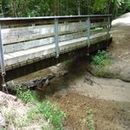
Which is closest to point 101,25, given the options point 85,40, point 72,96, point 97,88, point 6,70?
point 85,40

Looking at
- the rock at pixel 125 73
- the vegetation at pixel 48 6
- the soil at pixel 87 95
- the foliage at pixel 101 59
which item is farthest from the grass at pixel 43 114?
the vegetation at pixel 48 6

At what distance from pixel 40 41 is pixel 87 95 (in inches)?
94.4

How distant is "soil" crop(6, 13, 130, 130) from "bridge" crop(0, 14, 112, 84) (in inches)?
39.2

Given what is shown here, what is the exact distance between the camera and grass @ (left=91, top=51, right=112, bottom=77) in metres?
10.2

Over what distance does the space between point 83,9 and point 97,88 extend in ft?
28.7

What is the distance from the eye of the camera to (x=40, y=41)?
7.61 metres

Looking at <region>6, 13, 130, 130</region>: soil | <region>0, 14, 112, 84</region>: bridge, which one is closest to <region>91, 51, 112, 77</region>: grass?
<region>6, 13, 130, 130</region>: soil

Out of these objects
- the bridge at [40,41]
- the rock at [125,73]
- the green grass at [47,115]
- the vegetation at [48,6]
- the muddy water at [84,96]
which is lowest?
the muddy water at [84,96]

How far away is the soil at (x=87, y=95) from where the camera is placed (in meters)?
6.94

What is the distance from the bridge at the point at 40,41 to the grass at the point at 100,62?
37 centimetres

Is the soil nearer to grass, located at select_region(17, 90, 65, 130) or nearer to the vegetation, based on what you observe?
A: grass, located at select_region(17, 90, 65, 130)

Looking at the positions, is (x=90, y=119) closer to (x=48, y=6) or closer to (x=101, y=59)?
(x=101, y=59)

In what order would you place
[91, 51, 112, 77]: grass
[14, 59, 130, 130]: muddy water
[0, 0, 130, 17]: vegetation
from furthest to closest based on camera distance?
1. [0, 0, 130, 17]: vegetation
2. [91, 51, 112, 77]: grass
3. [14, 59, 130, 130]: muddy water

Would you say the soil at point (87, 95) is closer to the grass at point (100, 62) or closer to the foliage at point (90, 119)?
the foliage at point (90, 119)
